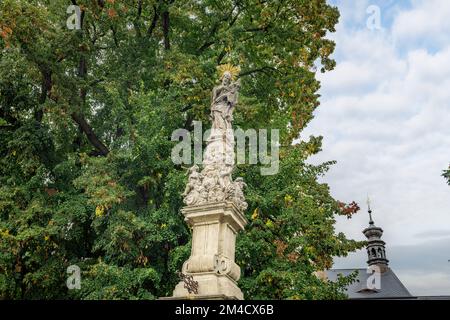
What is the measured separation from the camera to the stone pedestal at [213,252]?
20.9 ft

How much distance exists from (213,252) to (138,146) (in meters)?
4.86

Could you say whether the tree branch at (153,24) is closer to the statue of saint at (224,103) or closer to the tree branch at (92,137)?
the tree branch at (92,137)

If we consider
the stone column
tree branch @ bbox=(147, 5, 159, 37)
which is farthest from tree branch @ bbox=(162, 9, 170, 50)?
the stone column

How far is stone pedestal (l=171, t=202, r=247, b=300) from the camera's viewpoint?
6367 mm

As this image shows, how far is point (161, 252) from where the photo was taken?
10.7m

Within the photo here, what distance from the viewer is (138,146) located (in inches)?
423

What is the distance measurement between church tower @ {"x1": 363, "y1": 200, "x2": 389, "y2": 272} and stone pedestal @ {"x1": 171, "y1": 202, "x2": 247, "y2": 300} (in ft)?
149

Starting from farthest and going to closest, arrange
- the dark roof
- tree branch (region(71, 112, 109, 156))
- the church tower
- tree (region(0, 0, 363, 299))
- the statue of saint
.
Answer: the church tower
the dark roof
tree branch (region(71, 112, 109, 156))
tree (region(0, 0, 363, 299))
the statue of saint

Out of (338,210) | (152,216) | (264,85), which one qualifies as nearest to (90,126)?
(152,216)

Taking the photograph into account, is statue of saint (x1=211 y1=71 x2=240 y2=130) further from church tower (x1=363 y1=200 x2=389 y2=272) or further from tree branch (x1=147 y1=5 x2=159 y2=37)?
church tower (x1=363 y1=200 x2=389 y2=272)

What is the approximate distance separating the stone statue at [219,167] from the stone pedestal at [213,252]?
19 cm

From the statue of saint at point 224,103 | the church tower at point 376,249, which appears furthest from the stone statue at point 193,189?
the church tower at point 376,249
